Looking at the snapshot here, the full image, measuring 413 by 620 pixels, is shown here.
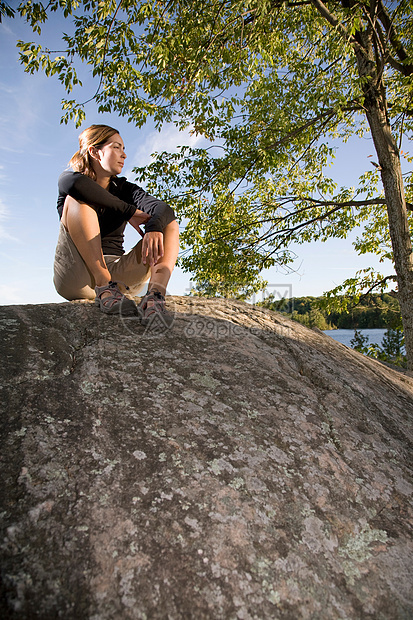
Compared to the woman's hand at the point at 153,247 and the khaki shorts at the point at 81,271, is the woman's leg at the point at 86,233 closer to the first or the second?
the khaki shorts at the point at 81,271

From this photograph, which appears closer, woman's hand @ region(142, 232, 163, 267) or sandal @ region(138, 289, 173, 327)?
sandal @ region(138, 289, 173, 327)

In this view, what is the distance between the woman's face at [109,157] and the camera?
289 cm

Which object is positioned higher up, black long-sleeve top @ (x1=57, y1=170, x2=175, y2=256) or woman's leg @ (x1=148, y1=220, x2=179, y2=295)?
black long-sleeve top @ (x1=57, y1=170, x2=175, y2=256)

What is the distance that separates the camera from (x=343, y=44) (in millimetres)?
5434

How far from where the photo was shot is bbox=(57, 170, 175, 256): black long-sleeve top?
99.7 inches

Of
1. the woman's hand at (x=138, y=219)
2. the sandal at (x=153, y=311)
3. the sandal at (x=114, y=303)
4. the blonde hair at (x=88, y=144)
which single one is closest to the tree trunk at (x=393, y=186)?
the woman's hand at (x=138, y=219)

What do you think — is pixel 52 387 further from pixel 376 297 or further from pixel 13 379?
pixel 376 297

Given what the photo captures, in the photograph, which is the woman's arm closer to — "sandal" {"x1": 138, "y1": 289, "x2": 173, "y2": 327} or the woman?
the woman

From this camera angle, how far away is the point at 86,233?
100.0 inches

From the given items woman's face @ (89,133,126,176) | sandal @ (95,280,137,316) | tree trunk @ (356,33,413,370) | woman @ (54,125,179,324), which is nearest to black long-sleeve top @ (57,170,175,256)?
woman @ (54,125,179,324)

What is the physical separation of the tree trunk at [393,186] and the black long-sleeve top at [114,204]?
548cm

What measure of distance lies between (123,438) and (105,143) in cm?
241

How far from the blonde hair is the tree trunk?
574 cm

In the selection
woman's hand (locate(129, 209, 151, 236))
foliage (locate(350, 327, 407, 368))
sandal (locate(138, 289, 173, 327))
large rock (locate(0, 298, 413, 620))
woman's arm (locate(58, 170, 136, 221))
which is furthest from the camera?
foliage (locate(350, 327, 407, 368))
